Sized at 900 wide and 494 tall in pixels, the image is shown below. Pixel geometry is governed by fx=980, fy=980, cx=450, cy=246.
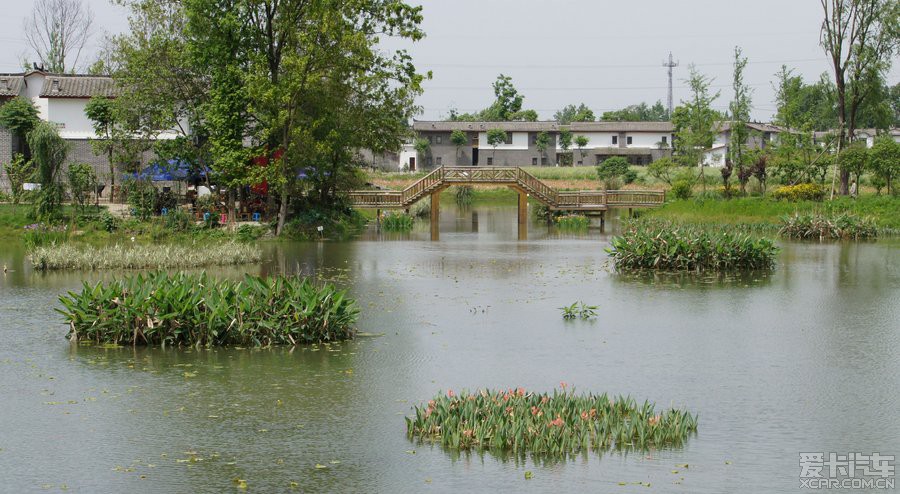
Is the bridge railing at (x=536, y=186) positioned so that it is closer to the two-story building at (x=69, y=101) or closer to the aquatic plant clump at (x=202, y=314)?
the two-story building at (x=69, y=101)

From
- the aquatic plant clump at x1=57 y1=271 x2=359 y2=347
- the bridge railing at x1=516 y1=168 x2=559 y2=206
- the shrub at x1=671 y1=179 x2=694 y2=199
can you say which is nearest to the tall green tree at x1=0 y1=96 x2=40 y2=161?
the bridge railing at x1=516 y1=168 x2=559 y2=206

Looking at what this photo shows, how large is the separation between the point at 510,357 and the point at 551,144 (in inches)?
3502

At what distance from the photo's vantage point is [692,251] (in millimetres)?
30969

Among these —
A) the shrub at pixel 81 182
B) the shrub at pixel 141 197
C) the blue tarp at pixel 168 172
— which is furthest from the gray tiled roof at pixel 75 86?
the shrub at pixel 141 197

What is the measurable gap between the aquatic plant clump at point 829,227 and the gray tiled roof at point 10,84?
136 feet

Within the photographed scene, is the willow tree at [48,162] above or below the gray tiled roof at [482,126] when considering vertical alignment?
below

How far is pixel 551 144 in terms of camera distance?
106m

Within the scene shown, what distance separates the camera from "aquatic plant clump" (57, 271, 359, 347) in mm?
19375

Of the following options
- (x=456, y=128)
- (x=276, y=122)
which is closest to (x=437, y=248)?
(x=276, y=122)

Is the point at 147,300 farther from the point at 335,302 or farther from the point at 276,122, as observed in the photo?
the point at 276,122

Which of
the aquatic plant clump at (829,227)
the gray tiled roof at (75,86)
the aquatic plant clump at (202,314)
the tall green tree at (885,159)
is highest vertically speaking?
the gray tiled roof at (75,86)

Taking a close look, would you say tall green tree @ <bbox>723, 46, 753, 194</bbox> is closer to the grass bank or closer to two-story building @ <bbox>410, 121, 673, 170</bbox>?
the grass bank

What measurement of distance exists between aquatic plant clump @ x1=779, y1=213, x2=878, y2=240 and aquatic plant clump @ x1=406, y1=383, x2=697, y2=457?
32.2 meters

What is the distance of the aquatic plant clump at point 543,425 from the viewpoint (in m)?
13.0
